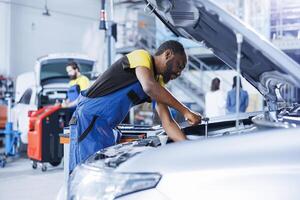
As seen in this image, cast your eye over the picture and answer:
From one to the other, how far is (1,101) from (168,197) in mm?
10354

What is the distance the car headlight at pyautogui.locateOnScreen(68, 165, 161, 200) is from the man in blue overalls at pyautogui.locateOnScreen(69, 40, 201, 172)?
0.76m

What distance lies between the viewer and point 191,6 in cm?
214

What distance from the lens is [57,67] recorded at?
8789 mm

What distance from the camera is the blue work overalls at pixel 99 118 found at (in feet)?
9.22

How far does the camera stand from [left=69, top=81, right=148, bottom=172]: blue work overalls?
111 inches

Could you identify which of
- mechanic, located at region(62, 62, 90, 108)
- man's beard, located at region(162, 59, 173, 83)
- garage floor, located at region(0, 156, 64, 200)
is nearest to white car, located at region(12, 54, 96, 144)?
garage floor, located at region(0, 156, 64, 200)

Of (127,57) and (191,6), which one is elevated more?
(191,6)

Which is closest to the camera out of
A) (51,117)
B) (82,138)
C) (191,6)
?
(191,6)

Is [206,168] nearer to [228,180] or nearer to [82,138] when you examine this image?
[228,180]

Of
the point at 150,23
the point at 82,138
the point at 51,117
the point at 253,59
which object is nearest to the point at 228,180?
the point at 253,59

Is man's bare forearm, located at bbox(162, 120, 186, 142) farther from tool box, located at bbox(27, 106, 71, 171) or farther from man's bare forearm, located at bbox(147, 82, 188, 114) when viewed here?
tool box, located at bbox(27, 106, 71, 171)

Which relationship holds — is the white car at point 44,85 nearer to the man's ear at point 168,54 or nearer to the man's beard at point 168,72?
the man's beard at point 168,72

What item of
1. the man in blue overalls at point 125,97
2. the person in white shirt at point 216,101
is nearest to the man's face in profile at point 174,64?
the man in blue overalls at point 125,97

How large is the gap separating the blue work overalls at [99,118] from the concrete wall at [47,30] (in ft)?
34.3
